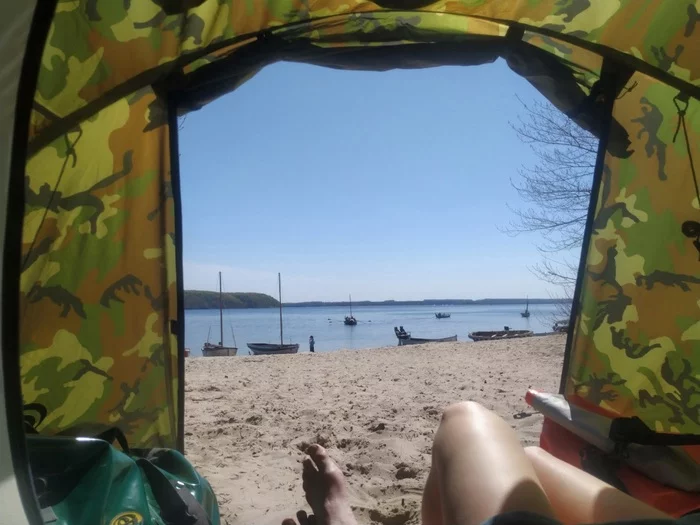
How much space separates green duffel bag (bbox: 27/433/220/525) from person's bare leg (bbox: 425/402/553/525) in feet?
2.30

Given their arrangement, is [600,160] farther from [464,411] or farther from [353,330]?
[353,330]

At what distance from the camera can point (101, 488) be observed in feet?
4.40

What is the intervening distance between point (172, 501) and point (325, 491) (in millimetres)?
611

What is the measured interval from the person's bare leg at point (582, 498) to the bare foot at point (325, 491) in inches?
25.7

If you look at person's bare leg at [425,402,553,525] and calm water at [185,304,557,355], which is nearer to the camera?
person's bare leg at [425,402,553,525]

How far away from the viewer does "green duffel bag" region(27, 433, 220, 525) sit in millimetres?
1275

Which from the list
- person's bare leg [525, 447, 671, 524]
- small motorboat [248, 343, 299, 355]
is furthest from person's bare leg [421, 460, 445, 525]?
small motorboat [248, 343, 299, 355]

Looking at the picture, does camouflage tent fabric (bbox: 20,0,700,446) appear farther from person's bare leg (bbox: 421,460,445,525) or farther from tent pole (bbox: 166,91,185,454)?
person's bare leg (bbox: 421,460,445,525)

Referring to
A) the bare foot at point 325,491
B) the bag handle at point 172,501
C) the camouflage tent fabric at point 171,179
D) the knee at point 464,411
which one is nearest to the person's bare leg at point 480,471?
the knee at point 464,411

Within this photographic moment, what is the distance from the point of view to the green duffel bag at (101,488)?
4.18 feet

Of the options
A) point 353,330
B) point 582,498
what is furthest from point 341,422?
point 353,330

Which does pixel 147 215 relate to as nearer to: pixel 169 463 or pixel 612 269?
pixel 169 463

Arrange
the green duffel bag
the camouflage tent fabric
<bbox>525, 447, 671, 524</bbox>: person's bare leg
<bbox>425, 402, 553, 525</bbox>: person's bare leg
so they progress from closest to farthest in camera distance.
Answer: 1. <bbox>425, 402, 553, 525</bbox>: person's bare leg
2. <bbox>525, 447, 671, 524</bbox>: person's bare leg
3. the green duffel bag
4. the camouflage tent fabric

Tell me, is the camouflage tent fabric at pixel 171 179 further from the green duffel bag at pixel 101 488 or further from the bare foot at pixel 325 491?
the bare foot at pixel 325 491
